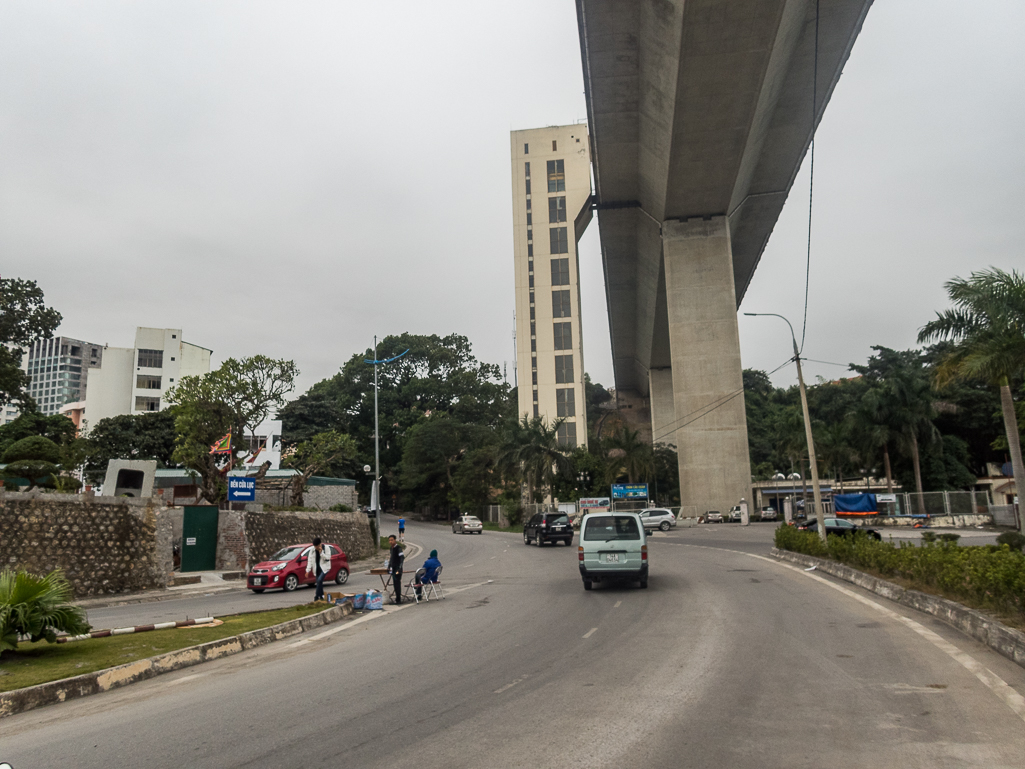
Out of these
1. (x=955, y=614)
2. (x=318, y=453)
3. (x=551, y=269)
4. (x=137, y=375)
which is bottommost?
(x=955, y=614)

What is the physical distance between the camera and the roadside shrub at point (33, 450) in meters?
33.6

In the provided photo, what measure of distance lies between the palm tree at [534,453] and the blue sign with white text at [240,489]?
102 ft

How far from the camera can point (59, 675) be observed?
8836mm

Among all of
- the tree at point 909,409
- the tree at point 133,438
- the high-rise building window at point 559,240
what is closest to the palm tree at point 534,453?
the tree at point 909,409

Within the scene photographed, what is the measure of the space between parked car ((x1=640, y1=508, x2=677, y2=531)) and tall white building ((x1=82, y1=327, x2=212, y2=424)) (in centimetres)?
4855

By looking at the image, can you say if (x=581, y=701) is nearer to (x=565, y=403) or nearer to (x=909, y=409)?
(x=909, y=409)

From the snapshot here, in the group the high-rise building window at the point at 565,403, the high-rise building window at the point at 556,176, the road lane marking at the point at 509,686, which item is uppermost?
the high-rise building window at the point at 556,176

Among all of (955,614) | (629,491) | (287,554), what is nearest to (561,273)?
(629,491)

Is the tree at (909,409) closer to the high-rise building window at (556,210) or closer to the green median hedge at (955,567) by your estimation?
the green median hedge at (955,567)

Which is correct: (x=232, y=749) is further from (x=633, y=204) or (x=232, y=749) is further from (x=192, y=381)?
(x=633, y=204)

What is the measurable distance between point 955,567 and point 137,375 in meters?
76.9

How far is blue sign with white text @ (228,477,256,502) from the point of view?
92.0 ft

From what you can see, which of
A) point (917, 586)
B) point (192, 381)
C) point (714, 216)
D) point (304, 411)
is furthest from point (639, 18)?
point (304, 411)

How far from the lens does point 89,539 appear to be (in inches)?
877
